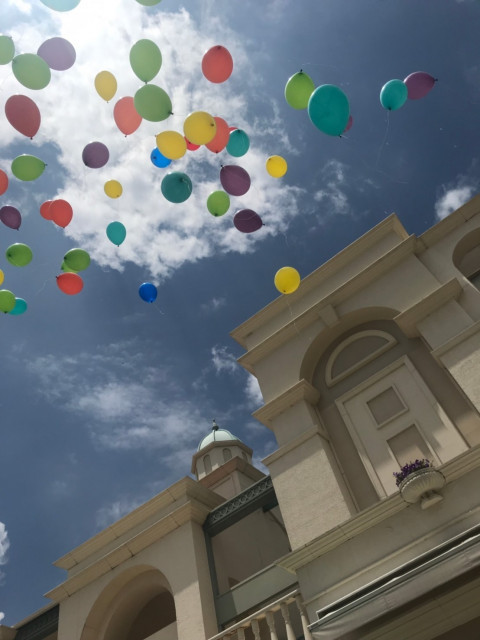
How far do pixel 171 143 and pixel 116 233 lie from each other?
2.14 m

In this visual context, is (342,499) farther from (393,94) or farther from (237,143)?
(393,94)

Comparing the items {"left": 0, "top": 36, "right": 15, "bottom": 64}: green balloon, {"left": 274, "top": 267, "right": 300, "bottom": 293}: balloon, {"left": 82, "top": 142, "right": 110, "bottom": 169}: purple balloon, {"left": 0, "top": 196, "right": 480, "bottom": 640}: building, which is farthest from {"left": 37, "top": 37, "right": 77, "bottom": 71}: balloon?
{"left": 0, "top": 196, "right": 480, "bottom": 640}: building

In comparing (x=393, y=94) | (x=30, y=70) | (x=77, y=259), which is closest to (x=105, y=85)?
(x=30, y=70)

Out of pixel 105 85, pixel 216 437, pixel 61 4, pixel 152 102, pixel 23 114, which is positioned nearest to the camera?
pixel 61 4

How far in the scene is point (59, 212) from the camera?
959cm

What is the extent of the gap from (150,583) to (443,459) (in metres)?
8.46

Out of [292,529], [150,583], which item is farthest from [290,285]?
[150,583]

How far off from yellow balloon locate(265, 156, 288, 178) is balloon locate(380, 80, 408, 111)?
2.11 meters

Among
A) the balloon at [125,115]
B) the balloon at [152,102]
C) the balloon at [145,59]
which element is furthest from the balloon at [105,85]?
the balloon at [152,102]

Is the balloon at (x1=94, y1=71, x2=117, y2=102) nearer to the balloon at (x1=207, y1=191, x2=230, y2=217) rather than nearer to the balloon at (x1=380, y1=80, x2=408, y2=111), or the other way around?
the balloon at (x1=207, y1=191, x2=230, y2=217)

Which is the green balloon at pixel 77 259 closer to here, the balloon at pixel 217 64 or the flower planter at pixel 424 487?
the balloon at pixel 217 64

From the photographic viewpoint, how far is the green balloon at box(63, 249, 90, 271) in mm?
9945

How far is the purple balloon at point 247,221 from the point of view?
980cm

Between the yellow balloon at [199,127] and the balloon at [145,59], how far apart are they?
1019 millimetres
